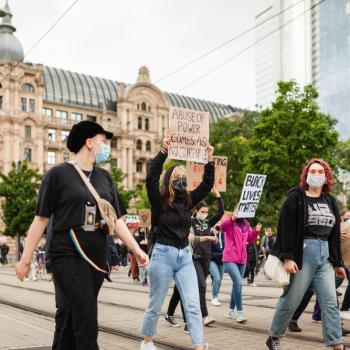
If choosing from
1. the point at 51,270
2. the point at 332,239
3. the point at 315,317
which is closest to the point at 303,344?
the point at 332,239

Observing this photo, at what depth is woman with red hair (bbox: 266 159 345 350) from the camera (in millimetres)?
5660

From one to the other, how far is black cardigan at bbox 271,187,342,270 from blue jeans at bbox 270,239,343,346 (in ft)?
0.32

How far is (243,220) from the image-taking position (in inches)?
376

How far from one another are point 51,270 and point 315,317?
5.59m

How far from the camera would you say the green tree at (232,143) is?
50325 mm

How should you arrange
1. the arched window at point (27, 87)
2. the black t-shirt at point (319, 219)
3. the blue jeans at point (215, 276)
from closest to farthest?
the black t-shirt at point (319, 219) < the blue jeans at point (215, 276) < the arched window at point (27, 87)

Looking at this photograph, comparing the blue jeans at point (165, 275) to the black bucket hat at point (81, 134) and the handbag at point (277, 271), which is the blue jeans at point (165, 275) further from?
the black bucket hat at point (81, 134)

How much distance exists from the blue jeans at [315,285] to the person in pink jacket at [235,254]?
296cm

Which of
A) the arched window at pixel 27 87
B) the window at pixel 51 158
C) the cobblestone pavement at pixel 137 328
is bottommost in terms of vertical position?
the cobblestone pavement at pixel 137 328

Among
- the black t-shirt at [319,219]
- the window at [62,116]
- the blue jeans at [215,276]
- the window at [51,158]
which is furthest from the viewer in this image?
the window at [62,116]

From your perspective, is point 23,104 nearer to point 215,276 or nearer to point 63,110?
point 63,110

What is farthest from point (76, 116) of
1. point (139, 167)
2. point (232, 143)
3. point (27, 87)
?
point (232, 143)

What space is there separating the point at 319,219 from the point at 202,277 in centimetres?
277

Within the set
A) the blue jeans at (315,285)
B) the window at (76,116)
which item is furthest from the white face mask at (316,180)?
the window at (76,116)
